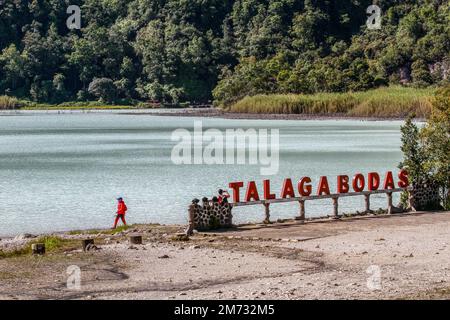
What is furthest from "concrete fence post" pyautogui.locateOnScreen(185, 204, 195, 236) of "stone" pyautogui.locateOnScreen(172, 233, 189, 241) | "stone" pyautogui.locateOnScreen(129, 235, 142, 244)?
"stone" pyautogui.locateOnScreen(129, 235, 142, 244)

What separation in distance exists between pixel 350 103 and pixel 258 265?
10074 centimetres

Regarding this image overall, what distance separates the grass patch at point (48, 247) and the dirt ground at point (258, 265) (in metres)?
0.38

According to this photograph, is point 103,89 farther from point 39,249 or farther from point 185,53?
point 39,249

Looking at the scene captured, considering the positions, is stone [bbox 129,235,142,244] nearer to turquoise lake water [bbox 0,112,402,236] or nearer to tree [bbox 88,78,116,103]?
turquoise lake water [bbox 0,112,402,236]

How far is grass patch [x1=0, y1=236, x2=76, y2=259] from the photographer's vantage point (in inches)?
1017

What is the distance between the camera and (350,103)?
12225 cm

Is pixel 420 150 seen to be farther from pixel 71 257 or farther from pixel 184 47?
pixel 184 47

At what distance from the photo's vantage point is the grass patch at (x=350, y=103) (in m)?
108

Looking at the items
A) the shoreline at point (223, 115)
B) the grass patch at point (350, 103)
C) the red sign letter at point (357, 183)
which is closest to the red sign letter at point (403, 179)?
the red sign letter at point (357, 183)

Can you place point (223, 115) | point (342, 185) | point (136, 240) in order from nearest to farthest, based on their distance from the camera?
point (136, 240) < point (342, 185) < point (223, 115)

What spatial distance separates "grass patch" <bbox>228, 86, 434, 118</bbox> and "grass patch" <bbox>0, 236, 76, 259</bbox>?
247ft

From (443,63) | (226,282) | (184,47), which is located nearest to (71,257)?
(226,282)

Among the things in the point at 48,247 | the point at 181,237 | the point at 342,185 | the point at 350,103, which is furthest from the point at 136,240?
the point at 350,103
